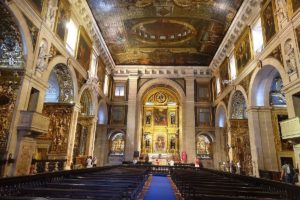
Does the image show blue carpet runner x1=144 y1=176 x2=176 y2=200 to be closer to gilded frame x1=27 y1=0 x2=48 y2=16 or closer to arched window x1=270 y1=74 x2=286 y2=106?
arched window x1=270 y1=74 x2=286 y2=106

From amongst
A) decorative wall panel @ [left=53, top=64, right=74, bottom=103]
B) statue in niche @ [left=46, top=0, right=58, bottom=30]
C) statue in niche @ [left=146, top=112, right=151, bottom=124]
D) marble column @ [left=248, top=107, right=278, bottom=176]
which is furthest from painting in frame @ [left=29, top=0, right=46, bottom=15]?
statue in niche @ [left=146, top=112, right=151, bottom=124]

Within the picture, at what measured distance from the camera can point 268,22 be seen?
1039 centimetres

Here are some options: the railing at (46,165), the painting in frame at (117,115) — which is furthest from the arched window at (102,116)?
the railing at (46,165)

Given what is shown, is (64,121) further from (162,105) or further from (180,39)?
(162,105)

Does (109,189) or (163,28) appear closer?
(109,189)

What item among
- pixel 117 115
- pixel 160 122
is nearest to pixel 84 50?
pixel 117 115

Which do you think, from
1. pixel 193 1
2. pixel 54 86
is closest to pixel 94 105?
pixel 54 86

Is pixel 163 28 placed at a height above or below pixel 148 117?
above

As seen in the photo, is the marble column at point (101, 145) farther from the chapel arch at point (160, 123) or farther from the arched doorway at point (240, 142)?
the arched doorway at point (240, 142)

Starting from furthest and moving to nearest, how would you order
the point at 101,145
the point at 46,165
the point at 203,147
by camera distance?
the point at 203,147 < the point at 101,145 < the point at 46,165

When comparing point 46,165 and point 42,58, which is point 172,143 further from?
point 42,58

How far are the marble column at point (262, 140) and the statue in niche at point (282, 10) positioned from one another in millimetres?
4761

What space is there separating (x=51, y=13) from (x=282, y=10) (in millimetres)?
10257

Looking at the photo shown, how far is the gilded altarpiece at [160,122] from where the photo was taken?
2166 centimetres
